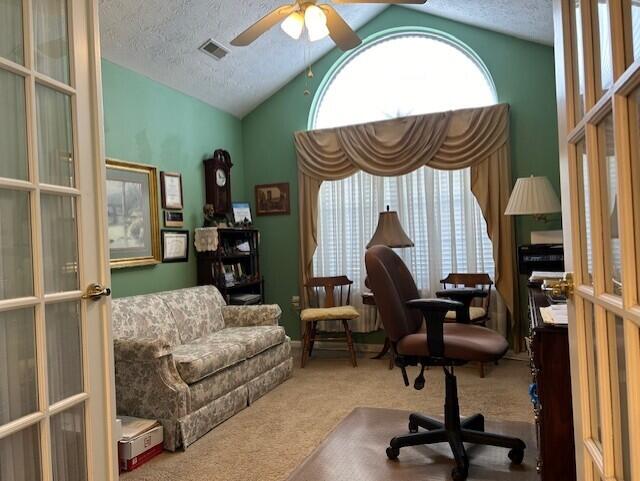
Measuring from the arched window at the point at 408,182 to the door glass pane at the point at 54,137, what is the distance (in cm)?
354

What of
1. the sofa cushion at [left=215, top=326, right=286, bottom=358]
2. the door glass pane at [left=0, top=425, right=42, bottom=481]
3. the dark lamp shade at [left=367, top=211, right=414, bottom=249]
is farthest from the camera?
the dark lamp shade at [left=367, top=211, right=414, bottom=249]

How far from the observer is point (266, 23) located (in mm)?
2729

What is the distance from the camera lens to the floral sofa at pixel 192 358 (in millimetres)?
2648

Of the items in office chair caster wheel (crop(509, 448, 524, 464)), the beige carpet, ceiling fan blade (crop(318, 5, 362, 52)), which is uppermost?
ceiling fan blade (crop(318, 5, 362, 52))

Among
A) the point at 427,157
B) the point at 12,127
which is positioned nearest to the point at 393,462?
the point at 12,127

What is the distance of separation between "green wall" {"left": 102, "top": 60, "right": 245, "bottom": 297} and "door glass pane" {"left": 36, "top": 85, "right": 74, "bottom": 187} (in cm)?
226

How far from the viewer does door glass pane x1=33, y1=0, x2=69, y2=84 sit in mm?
1286

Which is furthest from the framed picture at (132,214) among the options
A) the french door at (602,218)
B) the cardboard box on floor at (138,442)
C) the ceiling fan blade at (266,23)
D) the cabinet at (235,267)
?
the french door at (602,218)

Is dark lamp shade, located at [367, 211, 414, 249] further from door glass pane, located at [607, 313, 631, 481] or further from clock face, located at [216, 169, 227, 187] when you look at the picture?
door glass pane, located at [607, 313, 631, 481]

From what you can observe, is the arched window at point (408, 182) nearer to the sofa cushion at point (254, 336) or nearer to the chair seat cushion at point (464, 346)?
the sofa cushion at point (254, 336)

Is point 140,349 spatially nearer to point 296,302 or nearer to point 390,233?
point 390,233

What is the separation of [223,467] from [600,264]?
2.15 meters

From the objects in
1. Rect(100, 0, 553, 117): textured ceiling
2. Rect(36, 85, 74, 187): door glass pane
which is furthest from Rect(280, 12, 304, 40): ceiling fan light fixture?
Rect(36, 85, 74, 187): door glass pane

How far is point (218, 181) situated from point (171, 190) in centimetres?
64
